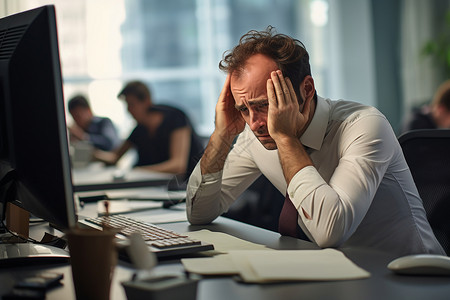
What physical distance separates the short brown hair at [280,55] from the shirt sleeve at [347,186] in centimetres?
22

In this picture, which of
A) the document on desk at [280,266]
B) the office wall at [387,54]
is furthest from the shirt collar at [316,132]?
the office wall at [387,54]

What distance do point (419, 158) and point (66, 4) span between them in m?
5.41

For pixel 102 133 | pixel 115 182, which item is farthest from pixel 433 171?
pixel 102 133

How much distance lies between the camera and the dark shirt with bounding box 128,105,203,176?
13.4ft

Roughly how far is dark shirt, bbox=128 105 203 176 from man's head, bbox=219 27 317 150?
2375mm

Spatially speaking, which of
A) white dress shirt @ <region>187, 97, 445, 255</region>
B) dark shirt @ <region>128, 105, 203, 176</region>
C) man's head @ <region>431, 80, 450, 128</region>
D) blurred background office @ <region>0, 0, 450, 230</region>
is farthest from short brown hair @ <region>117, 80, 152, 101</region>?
white dress shirt @ <region>187, 97, 445, 255</region>

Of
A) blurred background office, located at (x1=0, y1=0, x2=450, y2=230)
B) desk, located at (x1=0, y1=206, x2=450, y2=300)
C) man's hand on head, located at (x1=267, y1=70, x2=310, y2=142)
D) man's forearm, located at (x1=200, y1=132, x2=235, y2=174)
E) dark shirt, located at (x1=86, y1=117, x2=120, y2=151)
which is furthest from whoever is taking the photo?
blurred background office, located at (x1=0, y1=0, x2=450, y2=230)

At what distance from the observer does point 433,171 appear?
1.69 metres

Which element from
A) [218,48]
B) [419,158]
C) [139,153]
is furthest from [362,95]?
[419,158]

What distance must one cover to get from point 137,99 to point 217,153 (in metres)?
2.59

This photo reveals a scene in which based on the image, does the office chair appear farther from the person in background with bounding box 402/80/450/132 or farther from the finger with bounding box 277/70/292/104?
the person in background with bounding box 402/80/450/132

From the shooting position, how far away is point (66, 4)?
21.0 feet

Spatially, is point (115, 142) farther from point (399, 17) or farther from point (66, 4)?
point (399, 17)

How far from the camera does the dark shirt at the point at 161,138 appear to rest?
410cm
